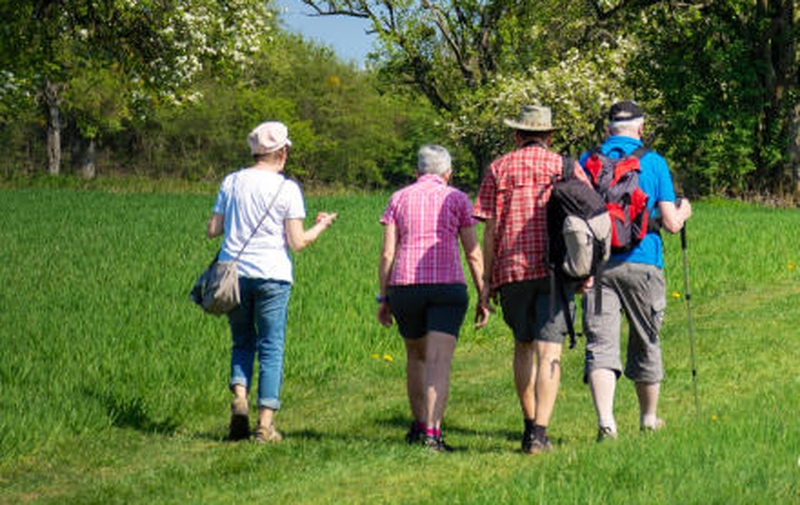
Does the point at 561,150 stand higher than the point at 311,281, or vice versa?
the point at 561,150

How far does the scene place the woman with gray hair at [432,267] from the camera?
688cm

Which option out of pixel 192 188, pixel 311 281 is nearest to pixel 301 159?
pixel 192 188

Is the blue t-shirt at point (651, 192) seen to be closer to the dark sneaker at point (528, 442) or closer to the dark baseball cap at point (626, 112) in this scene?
the dark baseball cap at point (626, 112)

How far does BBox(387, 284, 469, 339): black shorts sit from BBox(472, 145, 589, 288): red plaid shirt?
1.22 ft

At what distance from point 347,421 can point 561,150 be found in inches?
1640

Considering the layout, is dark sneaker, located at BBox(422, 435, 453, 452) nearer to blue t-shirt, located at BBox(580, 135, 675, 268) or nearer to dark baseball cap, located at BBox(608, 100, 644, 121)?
blue t-shirt, located at BBox(580, 135, 675, 268)

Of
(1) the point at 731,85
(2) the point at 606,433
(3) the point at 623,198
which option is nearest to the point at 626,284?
(3) the point at 623,198

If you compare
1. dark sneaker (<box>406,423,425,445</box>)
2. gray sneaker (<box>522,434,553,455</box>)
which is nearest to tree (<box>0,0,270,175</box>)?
dark sneaker (<box>406,423,425,445</box>)

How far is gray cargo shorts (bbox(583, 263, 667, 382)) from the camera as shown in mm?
6691

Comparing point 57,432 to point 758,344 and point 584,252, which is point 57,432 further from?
point 758,344

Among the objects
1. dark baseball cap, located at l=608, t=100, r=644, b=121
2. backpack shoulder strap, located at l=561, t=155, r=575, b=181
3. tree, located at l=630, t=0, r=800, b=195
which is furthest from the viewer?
tree, located at l=630, t=0, r=800, b=195

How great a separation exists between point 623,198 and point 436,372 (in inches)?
60.2

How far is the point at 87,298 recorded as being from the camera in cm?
1285

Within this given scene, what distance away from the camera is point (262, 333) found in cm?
741
